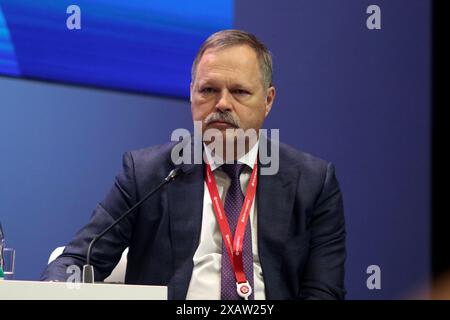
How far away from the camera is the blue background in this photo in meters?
3.63

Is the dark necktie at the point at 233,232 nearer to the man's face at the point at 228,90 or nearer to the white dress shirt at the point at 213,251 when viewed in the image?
the white dress shirt at the point at 213,251

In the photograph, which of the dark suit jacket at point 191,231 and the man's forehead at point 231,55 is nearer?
the dark suit jacket at point 191,231

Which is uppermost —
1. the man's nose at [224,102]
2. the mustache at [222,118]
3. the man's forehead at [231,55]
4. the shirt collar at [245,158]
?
the man's forehead at [231,55]

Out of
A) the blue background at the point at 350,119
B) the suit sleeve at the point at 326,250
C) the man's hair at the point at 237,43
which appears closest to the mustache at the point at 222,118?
the man's hair at the point at 237,43

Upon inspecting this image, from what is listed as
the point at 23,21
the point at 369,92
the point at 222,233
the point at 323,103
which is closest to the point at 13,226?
the point at 23,21

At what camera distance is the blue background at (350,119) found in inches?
143

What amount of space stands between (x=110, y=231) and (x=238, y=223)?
419 mm

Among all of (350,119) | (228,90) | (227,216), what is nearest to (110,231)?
(227,216)

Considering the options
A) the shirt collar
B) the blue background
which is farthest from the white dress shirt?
the blue background

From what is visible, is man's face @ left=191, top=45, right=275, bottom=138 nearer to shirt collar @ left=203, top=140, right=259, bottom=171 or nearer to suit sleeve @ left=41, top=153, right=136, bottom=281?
shirt collar @ left=203, top=140, right=259, bottom=171

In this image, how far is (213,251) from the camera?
2.62 metres

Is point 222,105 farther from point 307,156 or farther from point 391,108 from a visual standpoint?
point 391,108

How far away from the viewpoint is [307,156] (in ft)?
9.46

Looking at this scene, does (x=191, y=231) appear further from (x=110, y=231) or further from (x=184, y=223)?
(x=110, y=231)
